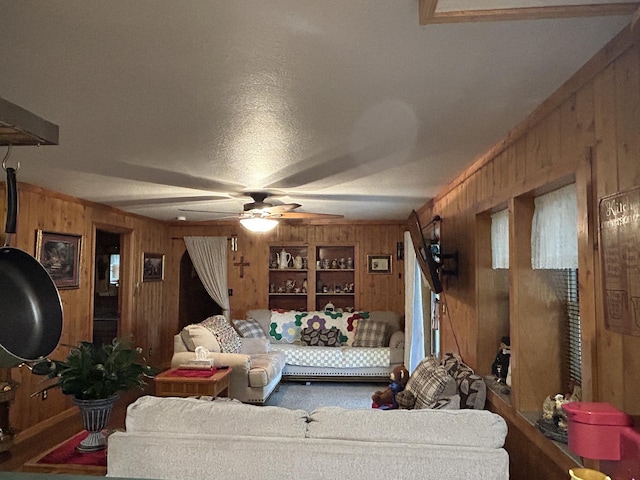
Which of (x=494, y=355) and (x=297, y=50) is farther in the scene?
(x=494, y=355)

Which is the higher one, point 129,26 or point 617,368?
point 129,26

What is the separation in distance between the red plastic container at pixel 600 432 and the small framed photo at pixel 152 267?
6395 mm

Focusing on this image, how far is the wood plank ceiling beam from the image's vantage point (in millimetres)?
1273

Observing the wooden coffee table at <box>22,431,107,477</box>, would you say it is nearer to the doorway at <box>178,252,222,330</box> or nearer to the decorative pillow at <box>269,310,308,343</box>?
the decorative pillow at <box>269,310,308,343</box>

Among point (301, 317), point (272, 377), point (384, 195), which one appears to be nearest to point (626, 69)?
point (384, 195)

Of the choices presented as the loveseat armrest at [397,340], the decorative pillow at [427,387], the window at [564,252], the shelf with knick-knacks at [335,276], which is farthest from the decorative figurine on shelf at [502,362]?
the shelf with knick-knacks at [335,276]

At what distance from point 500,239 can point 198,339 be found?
3803 mm

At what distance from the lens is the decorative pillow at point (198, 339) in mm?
5547

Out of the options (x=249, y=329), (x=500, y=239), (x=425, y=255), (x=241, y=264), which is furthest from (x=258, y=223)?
(x=241, y=264)

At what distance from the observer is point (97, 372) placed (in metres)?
2.25

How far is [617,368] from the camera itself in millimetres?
1479

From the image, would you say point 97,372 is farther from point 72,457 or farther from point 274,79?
point 274,79

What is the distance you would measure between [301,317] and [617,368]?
582 cm

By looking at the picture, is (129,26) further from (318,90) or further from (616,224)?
(616,224)
